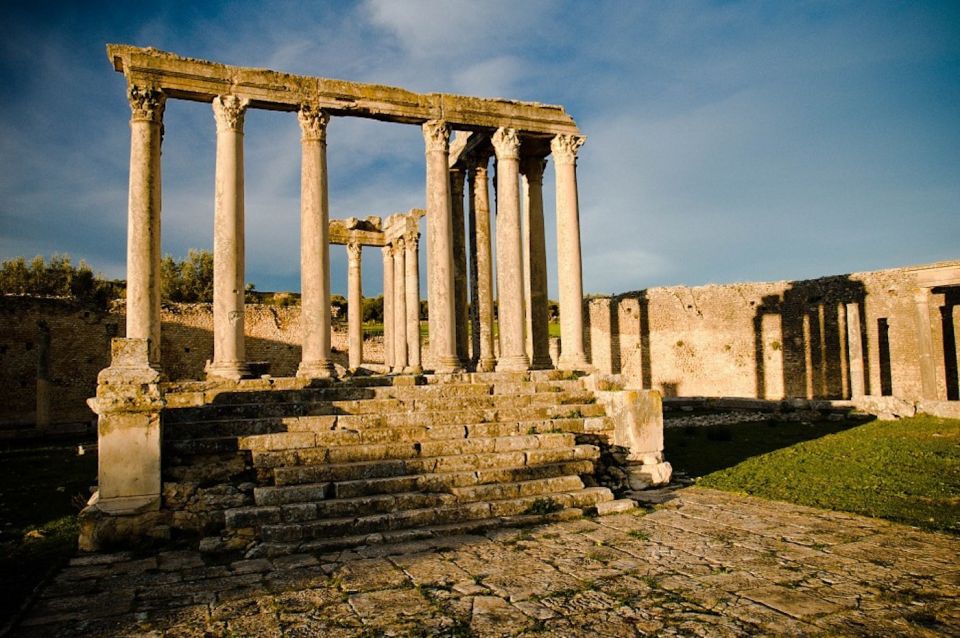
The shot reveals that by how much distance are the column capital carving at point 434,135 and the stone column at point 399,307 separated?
875 cm

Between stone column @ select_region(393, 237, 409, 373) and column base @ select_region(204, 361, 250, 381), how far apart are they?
10150mm

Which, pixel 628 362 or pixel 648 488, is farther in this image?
pixel 628 362

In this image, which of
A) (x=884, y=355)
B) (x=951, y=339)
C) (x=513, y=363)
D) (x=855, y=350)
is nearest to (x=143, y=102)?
(x=513, y=363)

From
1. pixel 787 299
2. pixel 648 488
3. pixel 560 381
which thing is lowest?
pixel 648 488

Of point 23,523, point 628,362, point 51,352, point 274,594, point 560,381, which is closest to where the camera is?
point 274,594

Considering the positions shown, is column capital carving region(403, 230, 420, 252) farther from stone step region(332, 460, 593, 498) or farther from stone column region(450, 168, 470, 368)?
stone step region(332, 460, 593, 498)

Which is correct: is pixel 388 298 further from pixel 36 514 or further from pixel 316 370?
pixel 36 514

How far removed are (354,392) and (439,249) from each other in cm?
431

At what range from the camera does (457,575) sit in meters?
5.86

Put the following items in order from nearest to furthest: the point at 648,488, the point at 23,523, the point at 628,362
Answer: the point at 23,523 < the point at 648,488 < the point at 628,362

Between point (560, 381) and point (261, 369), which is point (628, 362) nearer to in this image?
point (560, 381)

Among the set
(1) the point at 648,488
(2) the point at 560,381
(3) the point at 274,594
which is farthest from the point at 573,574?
(2) the point at 560,381

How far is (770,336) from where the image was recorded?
27906 mm

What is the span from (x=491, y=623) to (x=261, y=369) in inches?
391
